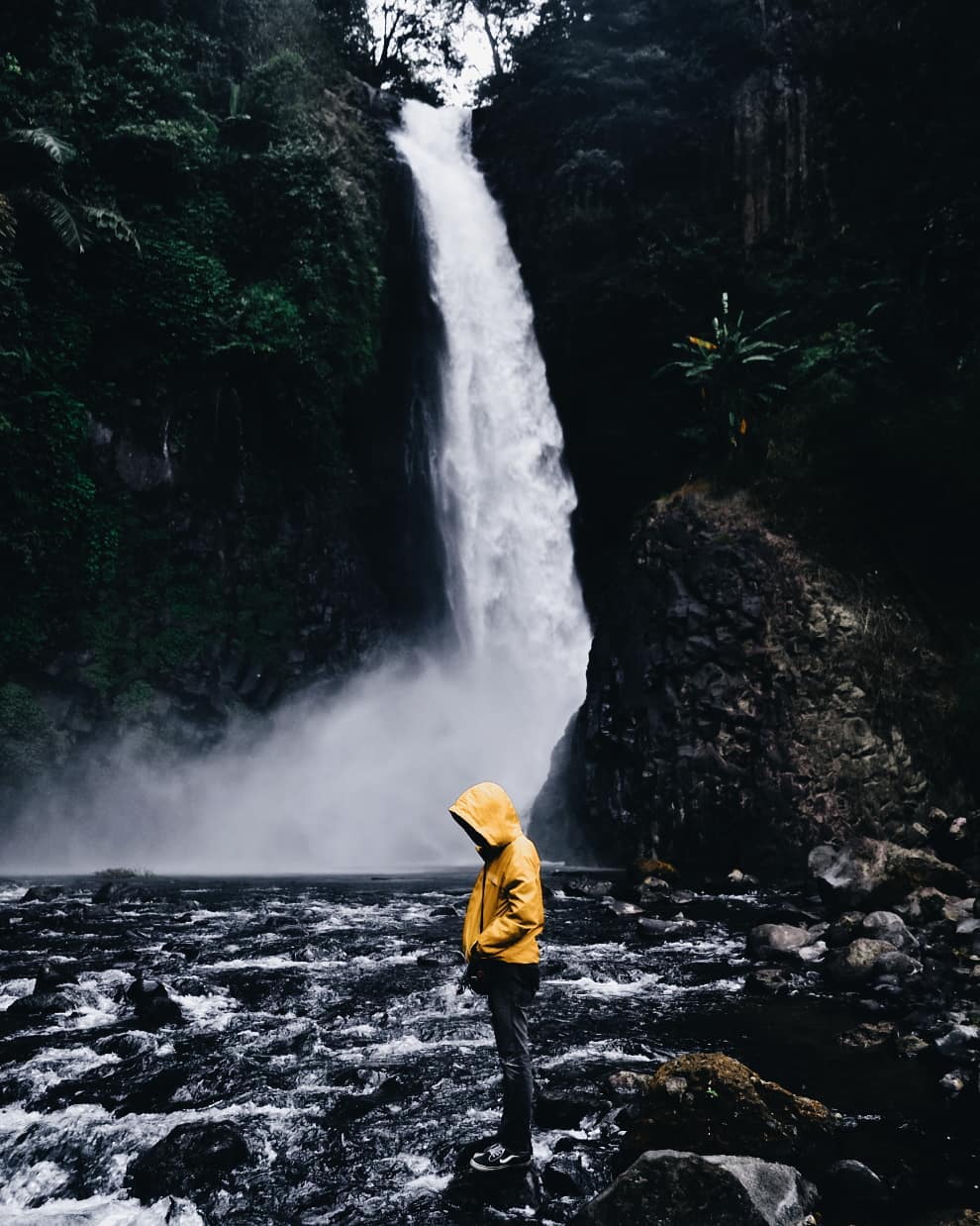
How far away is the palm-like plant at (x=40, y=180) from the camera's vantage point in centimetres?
1744

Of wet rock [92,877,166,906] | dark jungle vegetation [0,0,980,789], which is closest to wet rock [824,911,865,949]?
dark jungle vegetation [0,0,980,789]

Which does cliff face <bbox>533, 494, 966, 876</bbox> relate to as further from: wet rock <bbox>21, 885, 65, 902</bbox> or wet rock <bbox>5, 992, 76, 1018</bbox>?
wet rock <bbox>5, 992, 76, 1018</bbox>

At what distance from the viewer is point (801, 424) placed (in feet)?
60.2

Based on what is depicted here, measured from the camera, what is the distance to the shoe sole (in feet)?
13.6

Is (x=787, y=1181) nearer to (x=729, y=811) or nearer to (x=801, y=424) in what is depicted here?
(x=729, y=811)

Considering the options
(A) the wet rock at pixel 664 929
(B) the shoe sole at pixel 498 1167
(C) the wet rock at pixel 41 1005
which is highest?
(C) the wet rock at pixel 41 1005

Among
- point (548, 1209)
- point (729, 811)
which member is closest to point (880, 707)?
point (729, 811)

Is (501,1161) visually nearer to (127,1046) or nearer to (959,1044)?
(127,1046)

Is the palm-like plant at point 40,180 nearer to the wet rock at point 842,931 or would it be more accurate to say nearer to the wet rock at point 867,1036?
the wet rock at point 842,931

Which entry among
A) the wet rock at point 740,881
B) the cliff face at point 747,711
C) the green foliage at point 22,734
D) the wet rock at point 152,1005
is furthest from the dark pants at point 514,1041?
the green foliage at point 22,734

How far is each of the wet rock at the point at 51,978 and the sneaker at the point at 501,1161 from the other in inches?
→ 182

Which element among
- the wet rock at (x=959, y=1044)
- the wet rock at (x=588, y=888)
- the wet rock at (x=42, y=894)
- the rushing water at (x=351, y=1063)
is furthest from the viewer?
the wet rock at (x=588, y=888)

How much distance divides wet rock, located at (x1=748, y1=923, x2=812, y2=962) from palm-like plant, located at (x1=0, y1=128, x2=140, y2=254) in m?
17.7

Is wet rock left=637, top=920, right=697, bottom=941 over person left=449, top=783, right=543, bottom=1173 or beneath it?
beneath
